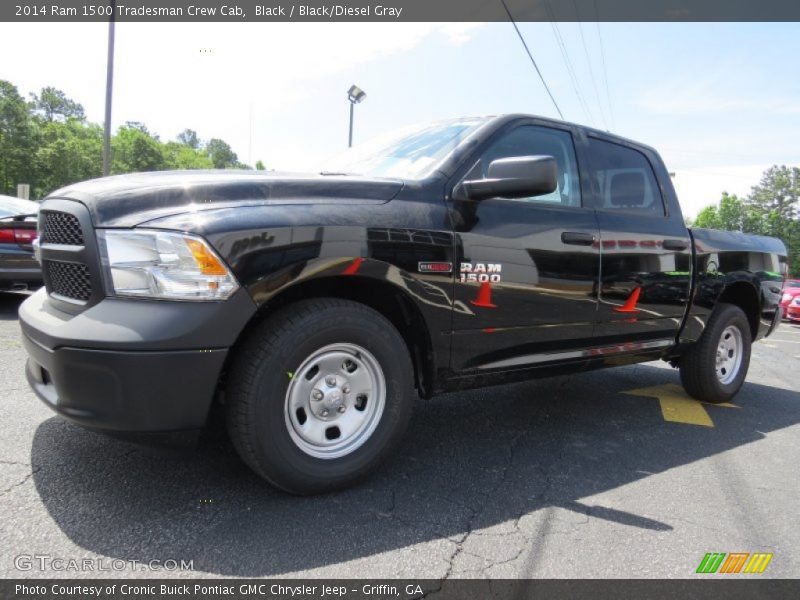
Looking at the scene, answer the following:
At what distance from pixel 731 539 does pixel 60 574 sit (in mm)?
2478

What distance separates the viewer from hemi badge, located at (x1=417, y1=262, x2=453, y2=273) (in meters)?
2.51

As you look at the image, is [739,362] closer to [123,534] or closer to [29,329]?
[123,534]

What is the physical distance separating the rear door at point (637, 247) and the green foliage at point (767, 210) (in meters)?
83.0

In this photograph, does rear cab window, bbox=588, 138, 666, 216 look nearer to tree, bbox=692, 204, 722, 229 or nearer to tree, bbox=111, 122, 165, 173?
tree, bbox=111, 122, 165, 173

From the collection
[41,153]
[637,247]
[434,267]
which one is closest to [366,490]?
[434,267]

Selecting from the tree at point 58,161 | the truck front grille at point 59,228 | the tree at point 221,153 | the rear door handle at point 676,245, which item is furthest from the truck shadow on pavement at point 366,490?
the tree at point 221,153

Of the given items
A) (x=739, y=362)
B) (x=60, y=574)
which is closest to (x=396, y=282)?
(x=60, y=574)

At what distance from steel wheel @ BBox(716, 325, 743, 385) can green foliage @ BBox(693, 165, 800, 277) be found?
82125mm

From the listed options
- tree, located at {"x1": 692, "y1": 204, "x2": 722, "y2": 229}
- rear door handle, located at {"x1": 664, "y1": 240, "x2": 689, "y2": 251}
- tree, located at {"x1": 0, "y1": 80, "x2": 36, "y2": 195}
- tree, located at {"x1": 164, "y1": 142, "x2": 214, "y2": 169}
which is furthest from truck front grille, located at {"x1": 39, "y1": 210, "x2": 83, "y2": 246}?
tree, located at {"x1": 692, "y1": 204, "x2": 722, "y2": 229}

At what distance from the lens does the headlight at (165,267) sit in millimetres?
1989

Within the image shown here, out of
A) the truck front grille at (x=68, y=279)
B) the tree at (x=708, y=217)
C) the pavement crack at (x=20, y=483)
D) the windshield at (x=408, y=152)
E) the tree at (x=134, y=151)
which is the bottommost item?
the pavement crack at (x=20, y=483)

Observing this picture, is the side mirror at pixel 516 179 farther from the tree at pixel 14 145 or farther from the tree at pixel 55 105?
the tree at pixel 55 105

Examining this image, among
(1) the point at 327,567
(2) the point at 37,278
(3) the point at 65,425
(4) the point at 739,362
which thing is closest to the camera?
(1) the point at 327,567

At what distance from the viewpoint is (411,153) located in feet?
10.1
